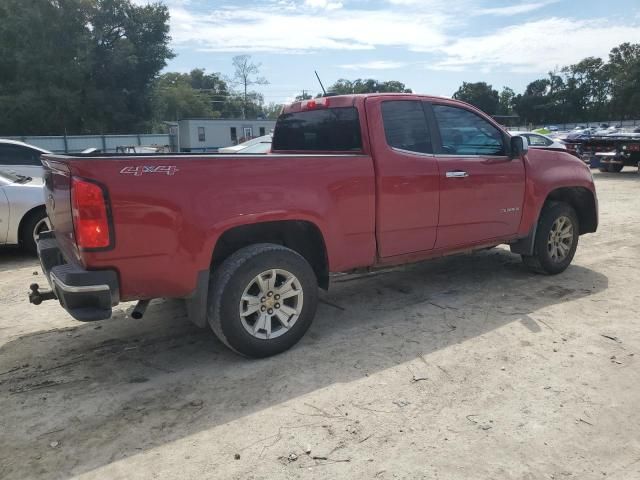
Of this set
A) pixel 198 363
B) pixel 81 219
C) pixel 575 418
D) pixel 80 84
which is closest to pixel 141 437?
pixel 198 363

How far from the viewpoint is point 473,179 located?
16.3ft

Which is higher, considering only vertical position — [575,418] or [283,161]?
[283,161]

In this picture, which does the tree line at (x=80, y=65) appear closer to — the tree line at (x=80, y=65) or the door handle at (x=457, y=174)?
the tree line at (x=80, y=65)

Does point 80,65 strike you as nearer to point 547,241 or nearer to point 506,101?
point 547,241

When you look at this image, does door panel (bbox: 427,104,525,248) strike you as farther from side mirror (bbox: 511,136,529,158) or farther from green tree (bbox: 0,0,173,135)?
green tree (bbox: 0,0,173,135)

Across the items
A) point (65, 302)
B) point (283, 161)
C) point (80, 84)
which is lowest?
point (65, 302)

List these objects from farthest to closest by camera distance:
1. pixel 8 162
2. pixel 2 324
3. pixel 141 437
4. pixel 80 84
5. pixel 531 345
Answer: pixel 80 84 < pixel 8 162 < pixel 2 324 < pixel 531 345 < pixel 141 437

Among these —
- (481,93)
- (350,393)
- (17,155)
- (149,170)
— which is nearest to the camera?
(149,170)

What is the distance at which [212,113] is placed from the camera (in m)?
99.2

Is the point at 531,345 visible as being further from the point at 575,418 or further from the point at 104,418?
the point at 104,418

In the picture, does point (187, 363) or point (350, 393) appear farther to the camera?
point (187, 363)

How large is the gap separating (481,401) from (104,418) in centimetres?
232

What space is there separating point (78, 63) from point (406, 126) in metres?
47.4

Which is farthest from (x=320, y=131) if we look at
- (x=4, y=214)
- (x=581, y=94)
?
(x=581, y=94)
